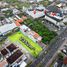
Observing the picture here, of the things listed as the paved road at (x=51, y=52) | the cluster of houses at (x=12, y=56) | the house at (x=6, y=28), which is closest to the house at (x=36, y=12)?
the house at (x=6, y=28)

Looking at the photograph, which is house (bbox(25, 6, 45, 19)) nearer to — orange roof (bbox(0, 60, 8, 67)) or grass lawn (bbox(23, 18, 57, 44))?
grass lawn (bbox(23, 18, 57, 44))

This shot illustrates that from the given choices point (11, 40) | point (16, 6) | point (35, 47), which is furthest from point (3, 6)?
point (35, 47)

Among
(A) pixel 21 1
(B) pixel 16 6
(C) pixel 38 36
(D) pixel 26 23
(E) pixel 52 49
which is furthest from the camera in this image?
(A) pixel 21 1

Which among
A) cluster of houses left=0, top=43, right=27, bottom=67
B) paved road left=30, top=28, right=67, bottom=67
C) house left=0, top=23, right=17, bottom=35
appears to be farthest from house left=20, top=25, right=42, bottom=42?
cluster of houses left=0, top=43, right=27, bottom=67

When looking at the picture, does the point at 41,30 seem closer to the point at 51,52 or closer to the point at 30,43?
the point at 30,43

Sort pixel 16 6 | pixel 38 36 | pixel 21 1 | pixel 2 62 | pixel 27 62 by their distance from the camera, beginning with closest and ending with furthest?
pixel 2 62
pixel 27 62
pixel 38 36
pixel 16 6
pixel 21 1

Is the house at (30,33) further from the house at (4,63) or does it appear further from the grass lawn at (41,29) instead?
the house at (4,63)

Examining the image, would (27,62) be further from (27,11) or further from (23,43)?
(27,11)
